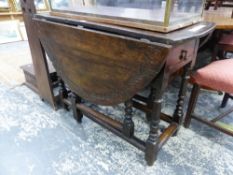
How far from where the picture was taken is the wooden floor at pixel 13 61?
7.49 ft

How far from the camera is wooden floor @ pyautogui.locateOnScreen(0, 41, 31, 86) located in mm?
2284

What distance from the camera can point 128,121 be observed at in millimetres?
1232

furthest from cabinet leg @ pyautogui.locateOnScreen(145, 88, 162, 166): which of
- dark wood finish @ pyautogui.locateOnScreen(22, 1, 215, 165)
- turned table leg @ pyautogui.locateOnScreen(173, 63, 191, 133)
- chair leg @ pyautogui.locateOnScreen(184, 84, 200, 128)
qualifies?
chair leg @ pyautogui.locateOnScreen(184, 84, 200, 128)

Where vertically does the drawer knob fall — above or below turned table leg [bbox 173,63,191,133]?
above

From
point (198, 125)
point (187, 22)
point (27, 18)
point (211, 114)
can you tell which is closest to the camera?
point (187, 22)

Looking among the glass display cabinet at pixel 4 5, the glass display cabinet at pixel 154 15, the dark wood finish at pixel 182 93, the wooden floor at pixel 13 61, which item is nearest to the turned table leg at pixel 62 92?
the glass display cabinet at pixel 154 15

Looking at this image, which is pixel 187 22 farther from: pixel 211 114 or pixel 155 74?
pixel 211 114

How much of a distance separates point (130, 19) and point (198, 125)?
106 centimetres

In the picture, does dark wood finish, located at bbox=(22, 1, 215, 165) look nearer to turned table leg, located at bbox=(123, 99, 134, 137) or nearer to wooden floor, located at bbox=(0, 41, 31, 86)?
turned table leg, located at bbox=(123, 99, 134, 137)

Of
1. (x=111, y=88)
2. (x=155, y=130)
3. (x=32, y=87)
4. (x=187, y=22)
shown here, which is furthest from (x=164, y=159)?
(x=32, y=87)

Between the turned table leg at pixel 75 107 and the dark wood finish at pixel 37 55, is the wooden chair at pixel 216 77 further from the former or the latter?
the dark wood finish at pixel 37 55

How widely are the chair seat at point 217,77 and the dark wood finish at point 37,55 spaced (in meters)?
1.14

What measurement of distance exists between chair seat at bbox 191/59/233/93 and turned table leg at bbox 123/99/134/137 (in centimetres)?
48

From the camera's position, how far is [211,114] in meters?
1.68
